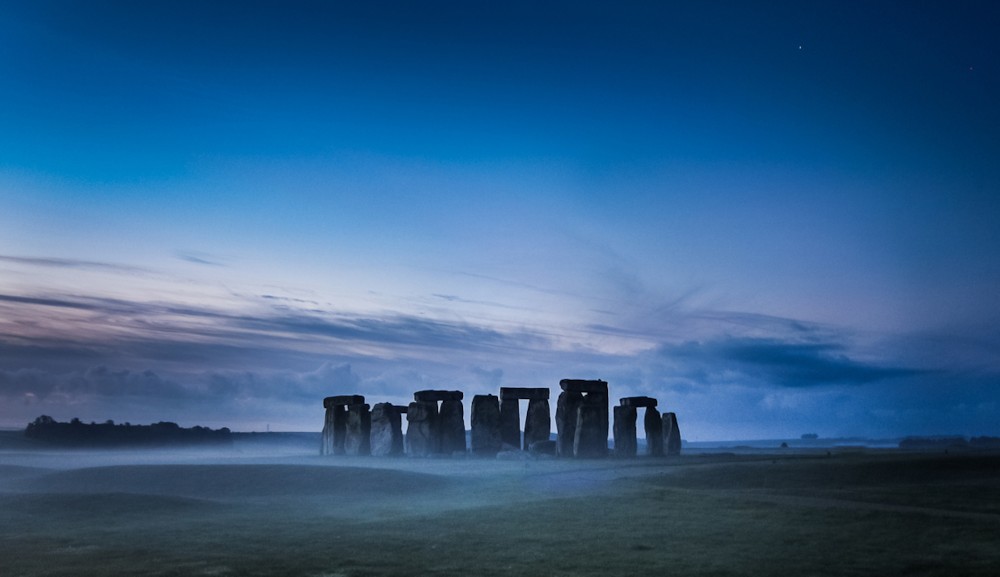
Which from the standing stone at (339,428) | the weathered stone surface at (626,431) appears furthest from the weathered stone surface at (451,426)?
the weathered stone surface at (626,431)

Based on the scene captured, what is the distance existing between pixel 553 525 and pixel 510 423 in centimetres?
2504

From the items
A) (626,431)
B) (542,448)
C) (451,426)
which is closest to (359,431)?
(451,426)

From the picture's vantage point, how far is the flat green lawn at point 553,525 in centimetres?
1324

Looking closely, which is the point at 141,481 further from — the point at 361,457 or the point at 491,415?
the point at 491,415

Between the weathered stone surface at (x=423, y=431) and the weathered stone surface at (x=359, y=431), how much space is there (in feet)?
7.12

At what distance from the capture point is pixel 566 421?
133ft

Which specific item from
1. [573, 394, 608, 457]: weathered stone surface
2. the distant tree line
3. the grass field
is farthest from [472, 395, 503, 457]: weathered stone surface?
the distant tree line

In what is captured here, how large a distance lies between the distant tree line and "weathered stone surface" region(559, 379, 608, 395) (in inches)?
1601

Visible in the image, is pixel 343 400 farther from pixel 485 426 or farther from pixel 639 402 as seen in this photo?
pixel 639 402

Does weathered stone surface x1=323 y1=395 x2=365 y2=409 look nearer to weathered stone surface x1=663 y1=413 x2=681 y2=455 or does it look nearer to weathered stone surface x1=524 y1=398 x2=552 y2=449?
weathered stone surface x1=524 y1=398 x2=552 y2=449

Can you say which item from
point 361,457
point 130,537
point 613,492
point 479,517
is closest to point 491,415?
A: point 361,457

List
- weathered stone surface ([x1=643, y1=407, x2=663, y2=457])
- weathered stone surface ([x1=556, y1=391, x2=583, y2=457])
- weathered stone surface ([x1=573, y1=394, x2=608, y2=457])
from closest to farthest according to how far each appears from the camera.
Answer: weathered stone surface ([x1=573, y1=394, x2=608, y2=457]), weathered stone surface ([x1=556, y1=391, x2=583, y2=457]), weathered stone surface ([x1=643, y1=407, x2=663, y2=457])

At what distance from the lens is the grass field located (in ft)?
43.7

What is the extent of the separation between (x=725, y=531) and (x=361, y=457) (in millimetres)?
26422
